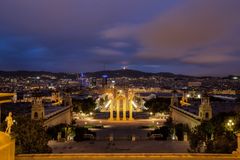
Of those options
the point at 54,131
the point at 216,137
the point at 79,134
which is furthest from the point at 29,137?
the point at 54,131

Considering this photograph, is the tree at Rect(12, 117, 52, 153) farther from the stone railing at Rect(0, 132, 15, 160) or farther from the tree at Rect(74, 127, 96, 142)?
the tree at Rect(74, 127, 96, 142)

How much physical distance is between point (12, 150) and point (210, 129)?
24365 mm

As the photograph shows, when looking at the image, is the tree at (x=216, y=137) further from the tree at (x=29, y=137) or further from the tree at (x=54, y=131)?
the tree at (x=54, y=131)

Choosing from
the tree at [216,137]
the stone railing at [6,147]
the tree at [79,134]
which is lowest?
the tree at [79,134]

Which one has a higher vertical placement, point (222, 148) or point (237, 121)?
point (237, 121)

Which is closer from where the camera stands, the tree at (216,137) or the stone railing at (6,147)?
the stone railing at (6,147)

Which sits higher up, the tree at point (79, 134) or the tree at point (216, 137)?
the tree at point (216, 137)

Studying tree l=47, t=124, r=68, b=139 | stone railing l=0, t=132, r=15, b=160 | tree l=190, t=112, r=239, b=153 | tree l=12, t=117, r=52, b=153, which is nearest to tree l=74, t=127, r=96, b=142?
tree l=47, t=124, r=68, b=139

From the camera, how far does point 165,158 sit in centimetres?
1769

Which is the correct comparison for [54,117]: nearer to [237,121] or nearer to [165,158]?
[237,121]

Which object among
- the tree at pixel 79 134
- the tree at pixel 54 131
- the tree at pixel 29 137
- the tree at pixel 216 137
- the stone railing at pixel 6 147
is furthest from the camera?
the tree at pixel 54 131

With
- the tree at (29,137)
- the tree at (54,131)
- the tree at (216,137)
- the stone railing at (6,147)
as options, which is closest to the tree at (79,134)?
the tree at (54,131)

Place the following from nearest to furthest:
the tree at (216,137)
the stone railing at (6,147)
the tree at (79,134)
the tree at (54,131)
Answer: the stone railing at (6,147) → the tree at (216,137) → the tree at (79,134) → the tree at (54,131)

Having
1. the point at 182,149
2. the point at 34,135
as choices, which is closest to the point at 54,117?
the point at 182,149
